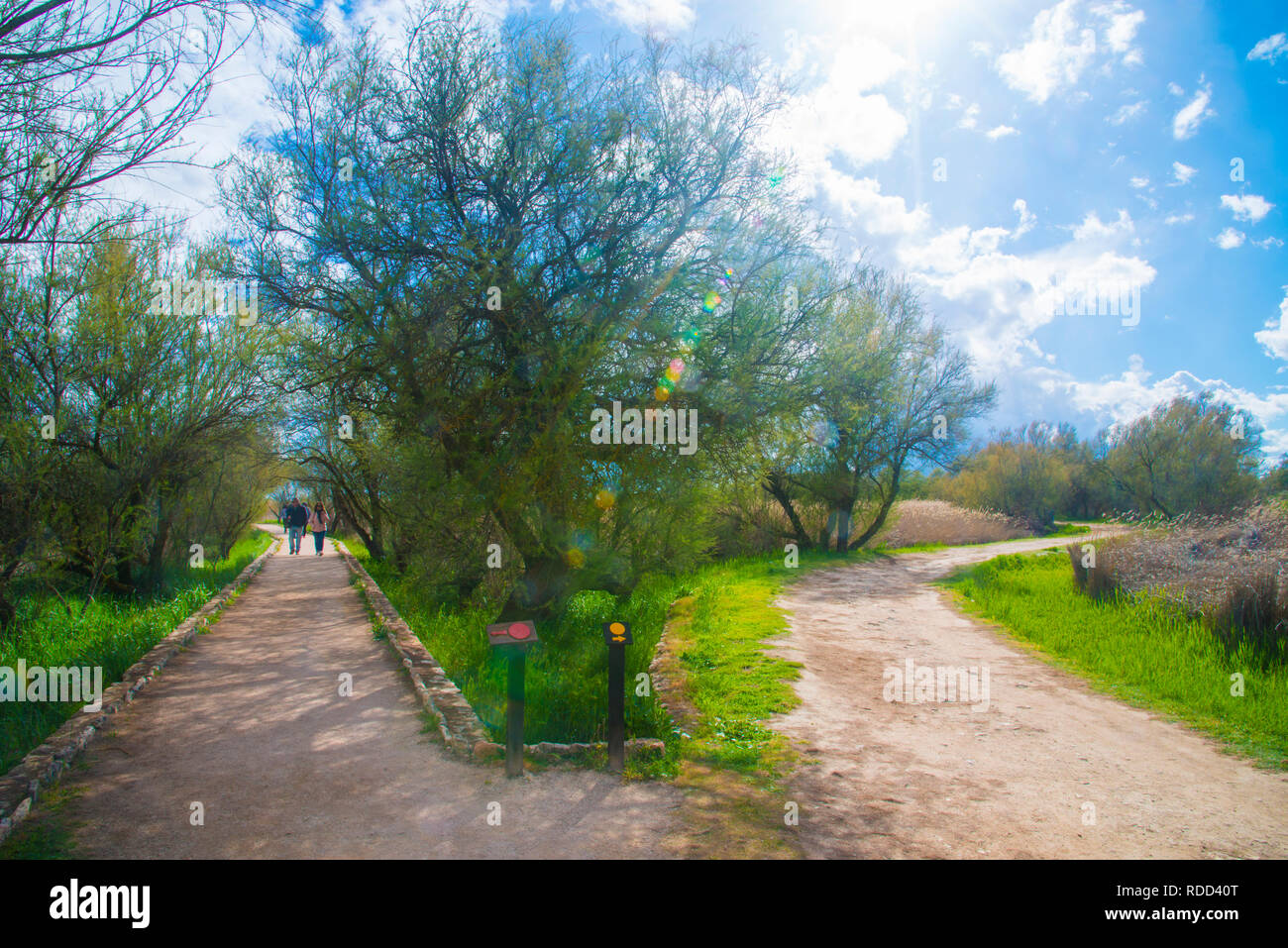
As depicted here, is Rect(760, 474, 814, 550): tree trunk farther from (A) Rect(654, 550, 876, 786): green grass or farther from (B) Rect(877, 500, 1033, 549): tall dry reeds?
(A) Rect(654, 550, 876, 786): green grass

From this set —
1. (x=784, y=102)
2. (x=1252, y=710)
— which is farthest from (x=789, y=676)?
(x=784, y=102)

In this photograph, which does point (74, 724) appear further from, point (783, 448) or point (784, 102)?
point (784, 102)

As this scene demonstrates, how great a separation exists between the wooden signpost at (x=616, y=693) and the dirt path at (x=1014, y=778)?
4.10ft

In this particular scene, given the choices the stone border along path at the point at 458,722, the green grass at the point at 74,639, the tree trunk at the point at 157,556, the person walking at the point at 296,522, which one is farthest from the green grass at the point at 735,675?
the person walking at the point at 296,522

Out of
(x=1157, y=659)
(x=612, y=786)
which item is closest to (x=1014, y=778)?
(x=612, y=786)

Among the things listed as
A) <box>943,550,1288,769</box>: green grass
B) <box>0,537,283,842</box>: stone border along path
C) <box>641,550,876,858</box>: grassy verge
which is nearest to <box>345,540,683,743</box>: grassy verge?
<box>641,550,876,858</box>: grassy verge

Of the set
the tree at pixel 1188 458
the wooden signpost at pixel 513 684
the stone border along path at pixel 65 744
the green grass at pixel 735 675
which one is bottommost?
the green grass at pixel 735 675

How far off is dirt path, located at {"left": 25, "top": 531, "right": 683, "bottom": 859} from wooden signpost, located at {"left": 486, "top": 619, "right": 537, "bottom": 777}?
16cm

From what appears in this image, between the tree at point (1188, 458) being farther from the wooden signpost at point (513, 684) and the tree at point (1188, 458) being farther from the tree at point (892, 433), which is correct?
the wooden signpost at point (513, 684)

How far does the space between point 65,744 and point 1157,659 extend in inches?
424

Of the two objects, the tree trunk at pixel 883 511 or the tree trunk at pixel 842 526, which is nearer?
the tree trunk at pixel 883 511

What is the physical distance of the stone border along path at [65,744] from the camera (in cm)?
415

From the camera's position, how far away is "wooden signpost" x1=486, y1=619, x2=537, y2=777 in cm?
494

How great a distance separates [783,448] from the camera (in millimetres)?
10078
